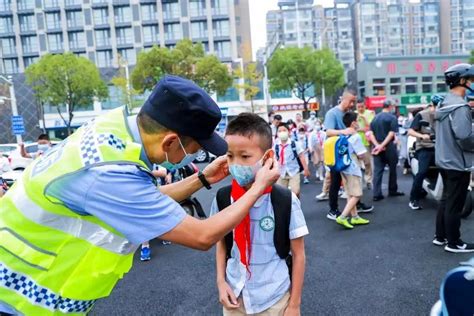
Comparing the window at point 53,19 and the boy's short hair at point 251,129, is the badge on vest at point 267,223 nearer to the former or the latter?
the boy's short hair at point 251,129

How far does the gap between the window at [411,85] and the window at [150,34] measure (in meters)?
27.4

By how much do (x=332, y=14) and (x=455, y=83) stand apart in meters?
87.4

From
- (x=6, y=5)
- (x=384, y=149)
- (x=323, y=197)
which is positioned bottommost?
(x=323, y=197)

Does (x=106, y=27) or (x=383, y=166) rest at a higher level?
(x=106, y=27)

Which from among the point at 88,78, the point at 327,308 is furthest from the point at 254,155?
the point at 88,78

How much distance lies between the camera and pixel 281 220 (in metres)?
1.91

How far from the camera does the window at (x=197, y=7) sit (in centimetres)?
4409

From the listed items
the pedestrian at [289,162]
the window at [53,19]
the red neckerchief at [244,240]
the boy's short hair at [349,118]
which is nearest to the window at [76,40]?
the window at [53,19]

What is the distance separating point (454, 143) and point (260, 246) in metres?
2.96

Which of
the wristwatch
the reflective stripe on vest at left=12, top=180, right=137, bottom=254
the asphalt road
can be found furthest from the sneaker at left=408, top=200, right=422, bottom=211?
the reflective stripe on vest at left=12, top=180, right=137, bottom=254

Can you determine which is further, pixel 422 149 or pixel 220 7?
pixel 220 7

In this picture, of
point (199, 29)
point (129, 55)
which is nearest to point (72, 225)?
point (199, 29)

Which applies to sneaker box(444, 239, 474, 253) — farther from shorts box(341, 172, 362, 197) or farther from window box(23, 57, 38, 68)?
window box(23, 57, 38, 68)

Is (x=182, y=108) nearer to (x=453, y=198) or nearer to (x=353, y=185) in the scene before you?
(x=453, y=198)
